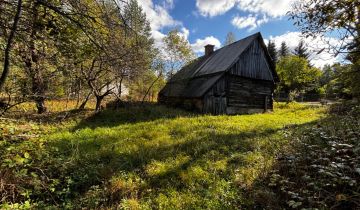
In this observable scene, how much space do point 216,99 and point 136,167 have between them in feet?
36.8

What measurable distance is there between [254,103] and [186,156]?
13625mm

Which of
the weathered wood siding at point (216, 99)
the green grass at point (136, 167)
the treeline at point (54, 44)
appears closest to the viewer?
the treeline at point (54, 44)

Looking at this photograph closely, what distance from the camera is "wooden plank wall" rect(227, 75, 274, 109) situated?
16.8m

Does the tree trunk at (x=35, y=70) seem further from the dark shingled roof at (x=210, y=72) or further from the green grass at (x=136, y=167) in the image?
the dark shingled roof at (x=210, y=72)

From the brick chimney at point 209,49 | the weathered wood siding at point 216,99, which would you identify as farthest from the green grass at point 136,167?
the brick chimney at point 209,49

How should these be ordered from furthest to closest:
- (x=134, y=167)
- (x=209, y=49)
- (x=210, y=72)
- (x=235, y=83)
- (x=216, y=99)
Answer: (x=209, y=49) → (x=210, y=72) → (x=235, y=83) → (x=216, y=99) → (x=134, y=167)

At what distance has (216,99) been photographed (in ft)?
52.3

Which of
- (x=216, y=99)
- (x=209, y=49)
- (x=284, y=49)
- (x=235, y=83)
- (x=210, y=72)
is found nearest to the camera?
(x=216, y=99)

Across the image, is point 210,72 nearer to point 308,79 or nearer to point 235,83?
point 235,83

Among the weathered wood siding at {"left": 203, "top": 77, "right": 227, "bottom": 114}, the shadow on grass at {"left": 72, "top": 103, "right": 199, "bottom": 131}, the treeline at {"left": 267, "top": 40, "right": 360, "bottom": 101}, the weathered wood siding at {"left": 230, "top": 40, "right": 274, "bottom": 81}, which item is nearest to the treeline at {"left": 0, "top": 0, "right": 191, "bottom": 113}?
the treeline at {"left": 267, "top": 40, "right": 360, "bottom": 101}

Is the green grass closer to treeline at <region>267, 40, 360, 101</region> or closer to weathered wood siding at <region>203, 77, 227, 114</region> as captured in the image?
treeline at <region>267, 40, 360, 101</region>

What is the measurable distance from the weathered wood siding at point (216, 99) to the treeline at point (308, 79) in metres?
5.35

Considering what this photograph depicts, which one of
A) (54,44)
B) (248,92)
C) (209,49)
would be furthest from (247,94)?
(54,44)

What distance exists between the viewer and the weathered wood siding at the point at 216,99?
15502 mm
